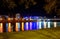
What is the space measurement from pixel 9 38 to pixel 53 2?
372 centimetres

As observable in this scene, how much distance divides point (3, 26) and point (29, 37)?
49.1 ft

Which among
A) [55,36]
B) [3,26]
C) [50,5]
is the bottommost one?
[3,26]

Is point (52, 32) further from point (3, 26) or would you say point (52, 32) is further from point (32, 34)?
point (3, 26)

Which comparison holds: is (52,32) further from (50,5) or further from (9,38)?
(50,5)

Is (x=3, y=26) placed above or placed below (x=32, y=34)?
below

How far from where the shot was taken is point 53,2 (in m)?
6.53

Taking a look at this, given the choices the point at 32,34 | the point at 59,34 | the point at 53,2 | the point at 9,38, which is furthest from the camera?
the point at 53,2

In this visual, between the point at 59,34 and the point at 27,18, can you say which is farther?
the point at 27,18

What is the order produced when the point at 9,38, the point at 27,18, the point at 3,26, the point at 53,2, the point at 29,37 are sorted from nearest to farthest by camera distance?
1. the point at 9,38
2. the point at 29,37
3. the point at 53,2
4. the point at 3,26
5. the point at 27,18

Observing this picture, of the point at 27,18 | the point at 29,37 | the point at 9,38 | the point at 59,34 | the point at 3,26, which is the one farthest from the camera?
the point at 27,18

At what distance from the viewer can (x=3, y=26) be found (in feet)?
60.0

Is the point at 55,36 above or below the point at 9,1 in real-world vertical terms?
below

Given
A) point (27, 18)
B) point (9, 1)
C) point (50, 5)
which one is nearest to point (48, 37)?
point (50, 5)

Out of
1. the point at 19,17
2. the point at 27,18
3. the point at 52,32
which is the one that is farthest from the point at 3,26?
the point at 52,32
